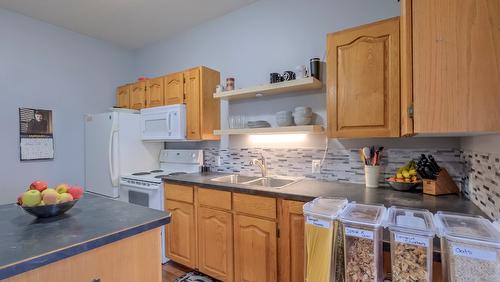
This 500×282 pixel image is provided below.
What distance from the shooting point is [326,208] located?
88cm

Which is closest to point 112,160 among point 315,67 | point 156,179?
point 156,179

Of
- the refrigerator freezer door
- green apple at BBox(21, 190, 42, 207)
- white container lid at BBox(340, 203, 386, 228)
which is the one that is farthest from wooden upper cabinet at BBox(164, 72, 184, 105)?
white container lid at BBox(340, 203, 386, 228)

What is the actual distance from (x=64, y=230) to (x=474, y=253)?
1383 mm

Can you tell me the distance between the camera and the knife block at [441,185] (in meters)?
1.58

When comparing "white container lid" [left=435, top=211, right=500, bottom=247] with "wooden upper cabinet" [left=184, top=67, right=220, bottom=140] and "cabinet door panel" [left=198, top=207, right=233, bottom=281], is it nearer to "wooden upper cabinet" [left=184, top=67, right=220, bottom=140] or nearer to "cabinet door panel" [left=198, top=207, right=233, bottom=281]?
"cabinet door panel" [left=198, top=207, right=233, bottom=281]

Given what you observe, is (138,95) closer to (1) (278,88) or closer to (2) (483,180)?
(1) (278,88)

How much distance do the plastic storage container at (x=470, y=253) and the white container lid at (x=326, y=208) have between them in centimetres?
29

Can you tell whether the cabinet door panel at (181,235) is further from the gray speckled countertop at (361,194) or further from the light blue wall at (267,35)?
the light blue wall at (267,35)

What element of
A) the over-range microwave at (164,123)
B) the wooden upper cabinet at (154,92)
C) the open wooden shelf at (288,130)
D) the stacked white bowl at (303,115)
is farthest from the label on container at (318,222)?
the wooden upper cabinet at (154,92)

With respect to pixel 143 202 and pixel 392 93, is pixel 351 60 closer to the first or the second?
pixel 392 93

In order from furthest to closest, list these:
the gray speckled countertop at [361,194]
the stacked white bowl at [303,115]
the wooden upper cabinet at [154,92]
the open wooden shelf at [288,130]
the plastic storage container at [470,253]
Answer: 1. the wooden upper cabinet at [154,92]
2. the stacked white bowl at [303,115]
3. the open wooden shelf at [288,130]
4. the gray speckled countertop at [361,194]
5. the plastic storage container at [470,253]

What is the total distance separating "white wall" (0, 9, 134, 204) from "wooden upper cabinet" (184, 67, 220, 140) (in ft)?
5.08

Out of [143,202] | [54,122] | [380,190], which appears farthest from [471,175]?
[54,122]

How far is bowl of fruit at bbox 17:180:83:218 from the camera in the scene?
1.05 metres
